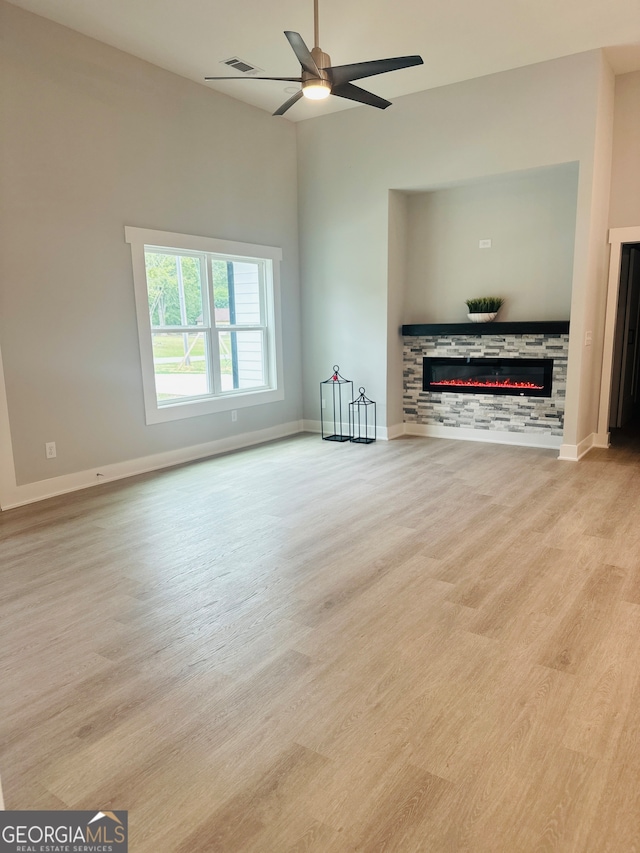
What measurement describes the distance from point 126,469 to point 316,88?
3.33m

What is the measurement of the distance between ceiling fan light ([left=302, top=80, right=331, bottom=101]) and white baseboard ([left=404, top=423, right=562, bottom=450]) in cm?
387

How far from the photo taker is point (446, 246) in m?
6.06

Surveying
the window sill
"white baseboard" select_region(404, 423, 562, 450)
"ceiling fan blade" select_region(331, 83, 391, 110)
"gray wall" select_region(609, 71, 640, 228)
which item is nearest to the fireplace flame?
"white baseboard" select_region(404, 423, 562, 450)

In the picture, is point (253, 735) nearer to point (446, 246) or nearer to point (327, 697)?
point (327, 697)

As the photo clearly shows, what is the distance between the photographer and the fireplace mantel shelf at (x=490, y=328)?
5316mm

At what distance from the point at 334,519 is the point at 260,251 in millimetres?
3471

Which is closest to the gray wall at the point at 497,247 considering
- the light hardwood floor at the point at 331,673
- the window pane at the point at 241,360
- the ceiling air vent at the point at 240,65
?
the window pane at the point at 241,360

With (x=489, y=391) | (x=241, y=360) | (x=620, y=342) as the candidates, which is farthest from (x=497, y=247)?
(x=241, y=360)

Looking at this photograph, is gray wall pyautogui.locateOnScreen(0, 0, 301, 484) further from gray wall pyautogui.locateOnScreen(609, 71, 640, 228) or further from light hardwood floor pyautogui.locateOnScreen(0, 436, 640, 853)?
gray wall pyautogui.locateOnScreen(609, 71, 640, 228)

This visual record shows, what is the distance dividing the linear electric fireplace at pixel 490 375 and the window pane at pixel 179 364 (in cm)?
249

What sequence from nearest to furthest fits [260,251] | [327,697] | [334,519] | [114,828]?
[114,828] → [327,697] → [334,519] → [260,251]

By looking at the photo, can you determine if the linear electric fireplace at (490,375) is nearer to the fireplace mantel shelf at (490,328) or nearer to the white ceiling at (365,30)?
the fireplace mantel shelf at (490,328)

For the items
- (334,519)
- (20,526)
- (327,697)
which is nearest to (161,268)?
(20,526)

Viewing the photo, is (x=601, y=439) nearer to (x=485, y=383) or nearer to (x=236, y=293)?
(x=485, y=383)
